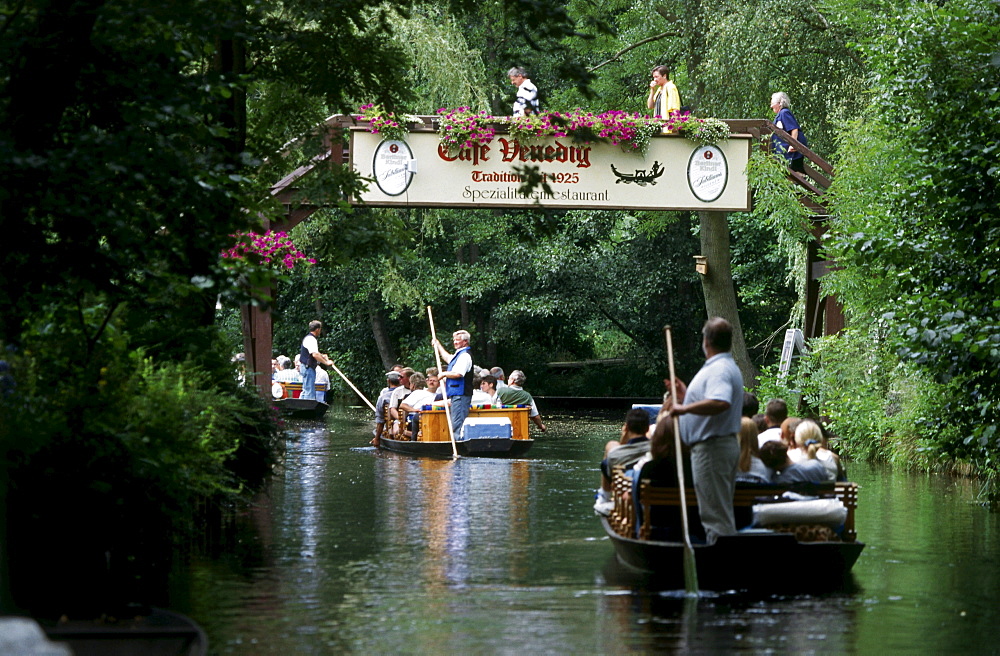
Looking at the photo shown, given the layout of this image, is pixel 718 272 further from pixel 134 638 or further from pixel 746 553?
pixel 134 638

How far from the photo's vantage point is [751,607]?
975cm

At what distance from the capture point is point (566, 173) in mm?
22328

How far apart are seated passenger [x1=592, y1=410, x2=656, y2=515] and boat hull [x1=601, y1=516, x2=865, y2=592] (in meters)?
1.17

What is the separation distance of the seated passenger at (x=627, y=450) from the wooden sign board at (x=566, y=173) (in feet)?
32.0

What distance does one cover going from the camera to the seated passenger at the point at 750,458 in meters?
11.2

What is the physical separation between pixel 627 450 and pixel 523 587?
6.20 feet

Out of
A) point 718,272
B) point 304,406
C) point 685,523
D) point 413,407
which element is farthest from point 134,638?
point 304,406

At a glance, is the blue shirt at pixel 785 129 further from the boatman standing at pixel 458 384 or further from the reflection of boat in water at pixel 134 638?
the reflection of boat in water at pixel 134 638

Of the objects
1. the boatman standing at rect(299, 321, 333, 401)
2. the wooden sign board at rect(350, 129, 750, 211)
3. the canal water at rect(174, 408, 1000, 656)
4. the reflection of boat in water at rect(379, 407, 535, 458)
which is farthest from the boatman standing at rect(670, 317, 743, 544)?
the boatman standing at rect(299, 321, 333, 401)

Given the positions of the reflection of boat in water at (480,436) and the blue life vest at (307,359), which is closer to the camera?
the reflection of boat in water at (480,436)

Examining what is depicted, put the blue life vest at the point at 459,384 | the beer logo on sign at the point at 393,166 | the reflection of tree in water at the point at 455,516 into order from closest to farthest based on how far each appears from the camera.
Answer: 1. the reflection of tree in water at the point at 455,516
2. the beer logo on sign at the point at 393,166
3. the blue life vest at the point at 459,384

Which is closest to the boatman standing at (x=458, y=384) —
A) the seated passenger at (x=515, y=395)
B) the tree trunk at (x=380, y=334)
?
the seated passenger at (x=515, y=395)

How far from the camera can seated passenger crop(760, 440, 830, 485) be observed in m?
11.3

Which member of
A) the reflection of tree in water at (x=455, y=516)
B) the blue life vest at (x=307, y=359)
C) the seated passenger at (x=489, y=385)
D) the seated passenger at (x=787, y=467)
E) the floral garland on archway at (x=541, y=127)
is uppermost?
the floral garland on archway at (x=541, y=127)
